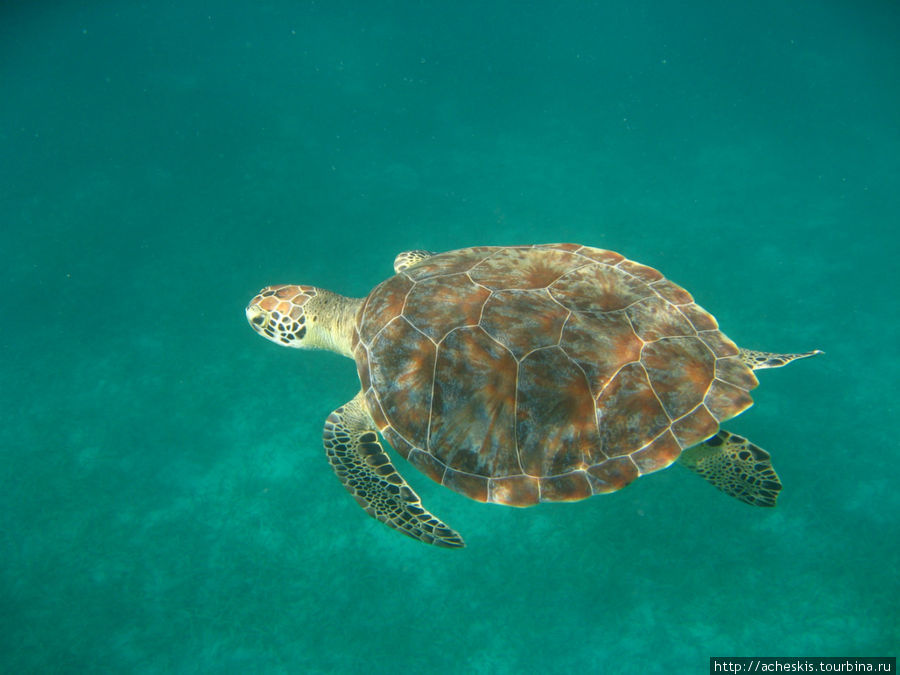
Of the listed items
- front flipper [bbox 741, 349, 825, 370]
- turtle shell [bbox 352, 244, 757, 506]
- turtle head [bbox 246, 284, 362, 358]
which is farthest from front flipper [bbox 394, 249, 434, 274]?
front flipper [bbox 741, 349, 825, 370]

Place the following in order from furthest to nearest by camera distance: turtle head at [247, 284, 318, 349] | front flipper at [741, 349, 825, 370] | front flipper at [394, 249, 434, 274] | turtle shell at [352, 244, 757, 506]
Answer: front flipper at [394, 249, 434, 274]
turtle head at [247, 284, 318, 349]
front flipper at [741, 349, 825, 370]
turtle shell at [352, 244, 757, 506]

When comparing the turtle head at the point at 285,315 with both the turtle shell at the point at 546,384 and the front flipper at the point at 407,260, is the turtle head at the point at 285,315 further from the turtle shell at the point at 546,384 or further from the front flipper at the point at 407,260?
the turtle shell at the point at 546,384

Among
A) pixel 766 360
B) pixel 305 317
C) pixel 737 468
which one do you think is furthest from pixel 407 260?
pixel 737 468

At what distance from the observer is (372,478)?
11.2 feet

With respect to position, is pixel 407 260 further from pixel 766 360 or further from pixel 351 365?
pixel 766 360

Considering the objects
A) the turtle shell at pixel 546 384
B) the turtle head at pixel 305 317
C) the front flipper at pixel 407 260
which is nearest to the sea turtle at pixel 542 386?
the turtle shell at pixel 546 384

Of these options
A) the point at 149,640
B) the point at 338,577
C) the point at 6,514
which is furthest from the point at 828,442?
the point at 6,514

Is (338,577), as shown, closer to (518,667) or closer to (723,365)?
(518,667)

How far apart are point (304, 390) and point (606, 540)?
3.23 m

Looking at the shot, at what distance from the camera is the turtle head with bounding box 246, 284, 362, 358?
4.08 metres

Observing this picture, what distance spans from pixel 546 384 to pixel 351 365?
2706 millimetres

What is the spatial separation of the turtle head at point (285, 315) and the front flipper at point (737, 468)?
3411 millimetres

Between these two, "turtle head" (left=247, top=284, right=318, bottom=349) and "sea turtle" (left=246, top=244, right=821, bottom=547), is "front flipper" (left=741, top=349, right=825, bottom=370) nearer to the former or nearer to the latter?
"sea turtle" (left=246, top=244, right=821, bottom=547)

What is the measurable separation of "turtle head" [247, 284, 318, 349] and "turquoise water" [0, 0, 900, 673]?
610mm
